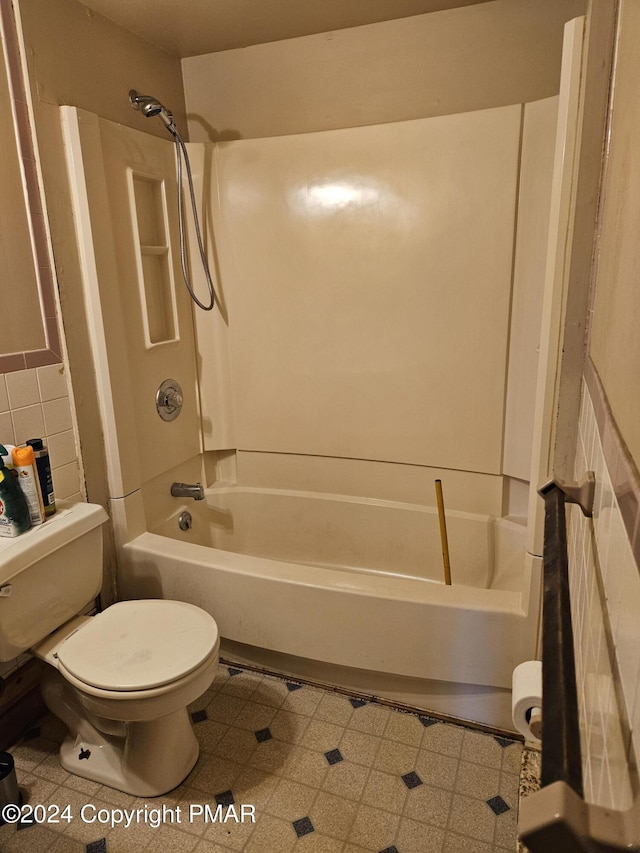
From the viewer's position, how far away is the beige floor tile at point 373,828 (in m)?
1.48

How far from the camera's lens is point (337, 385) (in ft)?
8.09

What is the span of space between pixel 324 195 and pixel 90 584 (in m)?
1.70

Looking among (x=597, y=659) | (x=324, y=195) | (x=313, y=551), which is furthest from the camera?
(x=313, y=551)

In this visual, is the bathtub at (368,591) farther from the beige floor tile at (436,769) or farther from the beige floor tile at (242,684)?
the beige floor tile at (436,769)

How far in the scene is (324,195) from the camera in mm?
2289

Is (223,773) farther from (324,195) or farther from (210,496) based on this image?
(324,195)

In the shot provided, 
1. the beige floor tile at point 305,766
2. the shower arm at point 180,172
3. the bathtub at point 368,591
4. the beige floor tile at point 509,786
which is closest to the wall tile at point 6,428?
the bathtub at point 368,591

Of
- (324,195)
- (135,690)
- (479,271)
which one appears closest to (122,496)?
(135,690)

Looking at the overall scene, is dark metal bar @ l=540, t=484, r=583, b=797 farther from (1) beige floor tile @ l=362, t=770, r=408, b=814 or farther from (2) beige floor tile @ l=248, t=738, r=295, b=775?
(2) beige floor tile @ l=248, t=738, r=295, b=775

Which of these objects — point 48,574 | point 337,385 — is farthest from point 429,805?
point 337,385

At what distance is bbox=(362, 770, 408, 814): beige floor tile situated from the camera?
158 centimetres

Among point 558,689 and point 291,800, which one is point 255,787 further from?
→ point 558,689

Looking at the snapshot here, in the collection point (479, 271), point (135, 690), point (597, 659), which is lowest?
point (135, 690)

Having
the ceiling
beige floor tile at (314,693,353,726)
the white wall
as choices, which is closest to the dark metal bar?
beige floor tile at (314,693,353,726)
